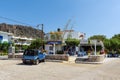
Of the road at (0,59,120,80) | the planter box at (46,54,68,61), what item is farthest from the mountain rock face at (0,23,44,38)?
the road at (0,59,120,80)

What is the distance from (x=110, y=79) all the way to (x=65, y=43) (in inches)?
1628

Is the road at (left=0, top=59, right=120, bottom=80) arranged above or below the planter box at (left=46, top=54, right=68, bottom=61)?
below

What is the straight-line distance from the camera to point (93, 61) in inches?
1216

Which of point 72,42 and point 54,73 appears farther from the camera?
point 72,42

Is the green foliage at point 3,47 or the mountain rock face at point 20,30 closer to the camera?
the green foliage at point 3,47

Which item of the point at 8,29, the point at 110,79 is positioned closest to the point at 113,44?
the point at 110,79

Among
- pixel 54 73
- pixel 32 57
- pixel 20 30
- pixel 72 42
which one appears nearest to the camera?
pixel 54 73

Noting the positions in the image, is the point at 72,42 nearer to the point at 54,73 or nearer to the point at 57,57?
the point at 57,57

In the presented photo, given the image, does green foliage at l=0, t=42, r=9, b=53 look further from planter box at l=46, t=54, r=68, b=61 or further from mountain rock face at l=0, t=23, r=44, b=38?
mountain rock face at l=0, t=23, r=44, b=38

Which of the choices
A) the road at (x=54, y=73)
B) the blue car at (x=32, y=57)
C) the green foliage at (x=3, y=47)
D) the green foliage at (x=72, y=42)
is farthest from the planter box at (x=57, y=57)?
the green foliage at (x=3, y=47)

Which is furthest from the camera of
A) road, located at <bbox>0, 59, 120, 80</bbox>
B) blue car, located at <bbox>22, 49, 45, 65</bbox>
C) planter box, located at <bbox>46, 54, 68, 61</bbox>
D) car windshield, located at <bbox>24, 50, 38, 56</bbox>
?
planter box, located at <bbox>46, 54, 68, 61</bbox>

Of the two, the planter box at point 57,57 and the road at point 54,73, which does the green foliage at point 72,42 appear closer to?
the planter box at point 57,57

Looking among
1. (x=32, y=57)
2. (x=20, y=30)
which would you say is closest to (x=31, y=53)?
(x=32, y=57)

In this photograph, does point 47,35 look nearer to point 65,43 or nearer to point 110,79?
point 65,43
